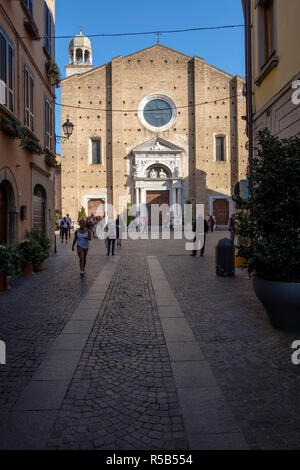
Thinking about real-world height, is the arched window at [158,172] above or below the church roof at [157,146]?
below

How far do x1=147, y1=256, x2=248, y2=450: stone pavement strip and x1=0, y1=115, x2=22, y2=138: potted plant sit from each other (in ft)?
19.4

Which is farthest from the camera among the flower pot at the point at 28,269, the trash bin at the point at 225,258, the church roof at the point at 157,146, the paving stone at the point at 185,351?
the church roof at the point at 157,146

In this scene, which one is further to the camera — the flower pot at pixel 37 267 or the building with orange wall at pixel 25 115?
the flower pot at pixel 37 267

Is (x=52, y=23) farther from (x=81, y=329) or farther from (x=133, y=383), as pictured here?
(x=133, y=383)

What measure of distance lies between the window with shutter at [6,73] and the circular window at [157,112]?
24.9 m

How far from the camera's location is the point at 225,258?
345 inches

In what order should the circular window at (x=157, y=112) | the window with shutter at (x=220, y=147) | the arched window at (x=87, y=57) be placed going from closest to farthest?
the circular window at (x=157, y=112) → the window with shutter at (x=220, y=147) → the arched window at (x=87, y=57)

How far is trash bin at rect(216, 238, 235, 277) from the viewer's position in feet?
28.6

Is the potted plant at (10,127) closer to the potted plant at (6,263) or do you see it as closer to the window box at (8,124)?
the window box at (8,124)

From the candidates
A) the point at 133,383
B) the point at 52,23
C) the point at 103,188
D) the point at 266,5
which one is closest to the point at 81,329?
the point at 133,383

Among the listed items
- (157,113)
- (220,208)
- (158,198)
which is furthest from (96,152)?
(220,208)

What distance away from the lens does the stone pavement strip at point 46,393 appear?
2342mm

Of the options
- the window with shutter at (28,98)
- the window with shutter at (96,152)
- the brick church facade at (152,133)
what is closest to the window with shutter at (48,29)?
the window with shutter at (28,98)

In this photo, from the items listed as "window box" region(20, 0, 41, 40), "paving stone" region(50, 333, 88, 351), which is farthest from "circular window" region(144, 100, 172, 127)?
"paving stone" region(50, 333, 88, 351)
